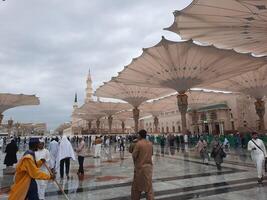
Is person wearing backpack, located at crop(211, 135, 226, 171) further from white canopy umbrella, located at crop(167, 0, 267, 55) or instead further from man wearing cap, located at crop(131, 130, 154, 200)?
white canopy umbrella, located at crop(167, 0, 267, 55)

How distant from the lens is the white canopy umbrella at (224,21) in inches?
483

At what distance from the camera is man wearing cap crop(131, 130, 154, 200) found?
4.07 meters

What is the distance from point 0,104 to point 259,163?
35.2 m

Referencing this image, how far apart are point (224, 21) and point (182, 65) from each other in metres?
6.89

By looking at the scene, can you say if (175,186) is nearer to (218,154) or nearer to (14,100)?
(218,154)

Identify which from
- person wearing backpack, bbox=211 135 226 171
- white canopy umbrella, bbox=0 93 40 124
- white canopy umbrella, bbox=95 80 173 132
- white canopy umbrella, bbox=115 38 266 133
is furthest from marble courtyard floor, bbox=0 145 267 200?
white canopy umbrella, bbox=0 93 40 124

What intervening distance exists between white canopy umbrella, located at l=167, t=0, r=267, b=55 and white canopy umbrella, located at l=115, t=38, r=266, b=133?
1.36m

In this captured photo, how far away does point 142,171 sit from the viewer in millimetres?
4109

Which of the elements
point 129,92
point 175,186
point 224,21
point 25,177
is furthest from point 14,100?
point 25,177

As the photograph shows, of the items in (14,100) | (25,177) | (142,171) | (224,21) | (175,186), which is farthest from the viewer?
(14,100)

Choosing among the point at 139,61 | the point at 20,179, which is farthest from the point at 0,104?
the point at 20,179

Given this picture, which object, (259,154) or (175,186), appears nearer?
(175,186)

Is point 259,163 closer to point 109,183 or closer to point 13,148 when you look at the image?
point 109,183

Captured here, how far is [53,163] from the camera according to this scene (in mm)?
8148
